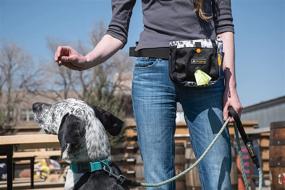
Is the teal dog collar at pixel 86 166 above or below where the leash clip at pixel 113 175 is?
above

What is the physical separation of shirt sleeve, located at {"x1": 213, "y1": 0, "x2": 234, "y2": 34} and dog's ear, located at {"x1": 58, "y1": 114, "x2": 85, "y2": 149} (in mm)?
1020

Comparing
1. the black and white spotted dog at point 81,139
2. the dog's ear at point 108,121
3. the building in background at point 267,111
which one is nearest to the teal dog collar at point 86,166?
the black and white spotted dog at point 81,139

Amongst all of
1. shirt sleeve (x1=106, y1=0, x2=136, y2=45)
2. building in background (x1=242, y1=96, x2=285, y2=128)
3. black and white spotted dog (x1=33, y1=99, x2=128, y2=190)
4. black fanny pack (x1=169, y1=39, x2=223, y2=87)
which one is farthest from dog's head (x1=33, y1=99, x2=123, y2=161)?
building in background (x1=242, y1=96, x2=285, y2=128)

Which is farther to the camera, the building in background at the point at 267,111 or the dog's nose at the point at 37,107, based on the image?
the building in background at the point at 267,111

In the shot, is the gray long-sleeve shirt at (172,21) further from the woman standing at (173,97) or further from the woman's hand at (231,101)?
the woman's hand at (231,101)

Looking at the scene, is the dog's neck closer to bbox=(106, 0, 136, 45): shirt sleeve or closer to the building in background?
bbox=(106, 0, 136, 45): shirt sleeve

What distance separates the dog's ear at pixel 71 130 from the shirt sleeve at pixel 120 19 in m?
0.58

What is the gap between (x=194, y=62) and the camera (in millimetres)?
2840

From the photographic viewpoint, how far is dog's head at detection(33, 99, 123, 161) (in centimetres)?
313

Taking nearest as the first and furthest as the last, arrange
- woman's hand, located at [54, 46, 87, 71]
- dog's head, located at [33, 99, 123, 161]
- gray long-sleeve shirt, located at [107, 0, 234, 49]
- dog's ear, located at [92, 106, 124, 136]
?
1. woman's hand, located at [54, 46, 87, 71]
2. gray long-sleeve shirt, located at [107, 0, 234, 49]
3. dog's head, located at [33, 99, 123, 161]
4. dog's ear, located at [92, 106, 124, 136]

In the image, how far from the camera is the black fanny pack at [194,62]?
2.79 metres

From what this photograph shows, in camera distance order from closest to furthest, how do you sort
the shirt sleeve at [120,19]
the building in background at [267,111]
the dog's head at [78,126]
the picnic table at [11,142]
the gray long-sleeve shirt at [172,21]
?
1. the gray long-sleeve shirt at [172,21]
2. the shirt sleeve at [120,19]
3. the dog's head at [78,126]
4. the picnic table at [11,142]
5. the building in background at [267,111]

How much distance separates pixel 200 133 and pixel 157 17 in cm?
69

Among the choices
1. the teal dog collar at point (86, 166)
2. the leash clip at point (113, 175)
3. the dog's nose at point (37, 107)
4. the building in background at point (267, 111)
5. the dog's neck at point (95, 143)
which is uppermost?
the building in background at point (267, 111)
